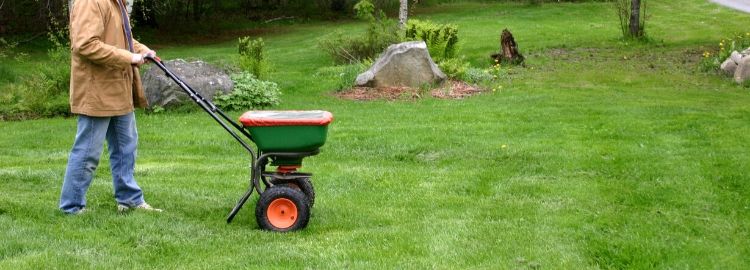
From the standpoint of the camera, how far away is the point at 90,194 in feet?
21.0

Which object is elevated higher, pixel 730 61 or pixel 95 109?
pixel 95 109

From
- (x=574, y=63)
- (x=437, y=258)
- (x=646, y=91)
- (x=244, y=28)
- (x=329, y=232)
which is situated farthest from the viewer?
(x=244, y=28)

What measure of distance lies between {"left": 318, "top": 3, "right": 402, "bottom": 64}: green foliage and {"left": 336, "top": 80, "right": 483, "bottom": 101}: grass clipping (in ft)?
10.2

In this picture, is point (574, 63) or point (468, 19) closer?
point (574, 63)

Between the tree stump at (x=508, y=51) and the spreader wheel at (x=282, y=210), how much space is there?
38.7ft

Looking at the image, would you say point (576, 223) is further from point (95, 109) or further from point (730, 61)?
point (730, 61)

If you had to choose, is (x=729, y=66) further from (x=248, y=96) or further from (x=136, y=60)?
(x=136, y=60)

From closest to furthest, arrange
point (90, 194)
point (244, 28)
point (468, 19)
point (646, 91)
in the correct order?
point (90, 194)
point (646, 91)
point (468, 19)
point (244, 28)

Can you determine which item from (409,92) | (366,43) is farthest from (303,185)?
(366,43)

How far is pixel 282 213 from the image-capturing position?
17.8ft

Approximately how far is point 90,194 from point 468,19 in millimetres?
23447

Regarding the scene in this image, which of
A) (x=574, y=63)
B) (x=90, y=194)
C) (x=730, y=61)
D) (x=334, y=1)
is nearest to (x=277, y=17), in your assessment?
(x=334, y=1)

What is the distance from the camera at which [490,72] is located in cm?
1528

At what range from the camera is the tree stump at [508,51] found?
16.6 m
